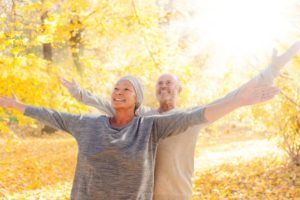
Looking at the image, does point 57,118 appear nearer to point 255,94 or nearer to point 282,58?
point 255,94

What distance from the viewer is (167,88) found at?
3064mm

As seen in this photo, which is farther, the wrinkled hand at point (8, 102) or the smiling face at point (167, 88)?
the smiling face at point (167, 88)

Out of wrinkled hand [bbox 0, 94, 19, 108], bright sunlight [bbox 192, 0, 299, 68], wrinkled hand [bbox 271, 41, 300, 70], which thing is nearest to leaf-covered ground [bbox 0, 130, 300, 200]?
bright sunlight [bbox 192, 0, 299, 68]

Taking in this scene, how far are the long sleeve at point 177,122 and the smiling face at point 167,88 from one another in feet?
2.43

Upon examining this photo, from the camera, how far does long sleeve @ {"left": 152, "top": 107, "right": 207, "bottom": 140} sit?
2.11 meters

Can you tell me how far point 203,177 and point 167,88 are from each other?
17.7 ft

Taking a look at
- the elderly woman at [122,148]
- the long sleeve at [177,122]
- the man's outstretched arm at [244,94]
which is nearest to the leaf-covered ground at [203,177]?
the elderly woman at [122,148]

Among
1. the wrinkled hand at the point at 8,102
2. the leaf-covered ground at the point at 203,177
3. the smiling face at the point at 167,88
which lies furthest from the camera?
the leaf-covered ground at the point at 203,177

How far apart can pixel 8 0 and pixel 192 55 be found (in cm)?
921

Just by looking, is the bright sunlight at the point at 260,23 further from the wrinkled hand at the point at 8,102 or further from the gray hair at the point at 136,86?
the wrinkled hand at the point at 8,102

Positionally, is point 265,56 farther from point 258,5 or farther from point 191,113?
point 191,113

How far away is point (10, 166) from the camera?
1028 cm

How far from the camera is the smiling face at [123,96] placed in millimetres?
2404

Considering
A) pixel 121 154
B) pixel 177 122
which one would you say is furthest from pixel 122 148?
pixel 177 122
